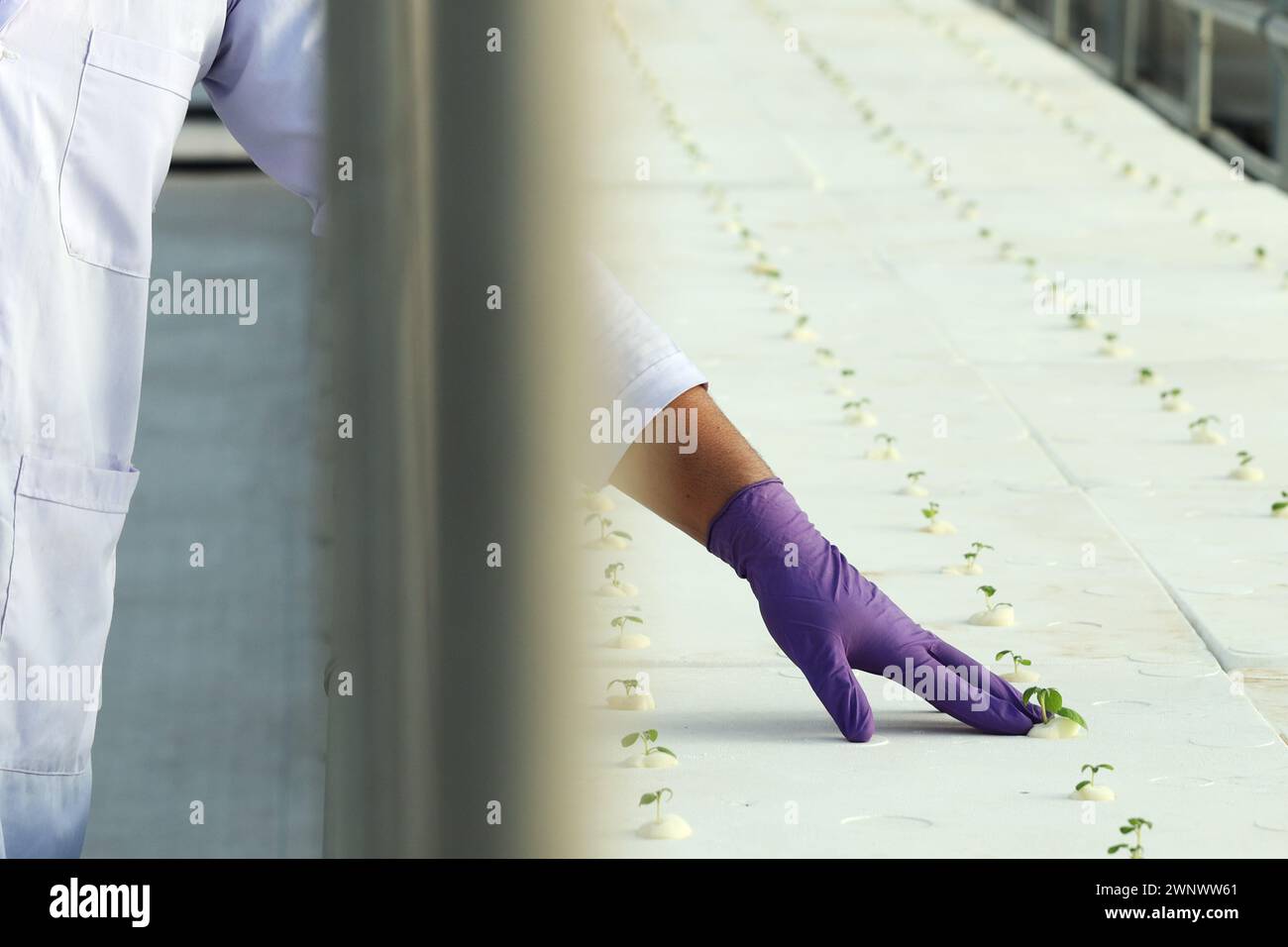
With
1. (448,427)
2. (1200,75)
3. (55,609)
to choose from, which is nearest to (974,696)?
(55,609)

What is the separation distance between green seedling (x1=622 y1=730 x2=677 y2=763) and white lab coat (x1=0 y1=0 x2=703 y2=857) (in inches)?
28.0

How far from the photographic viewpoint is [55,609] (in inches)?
70.7

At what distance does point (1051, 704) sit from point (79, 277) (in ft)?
4.90

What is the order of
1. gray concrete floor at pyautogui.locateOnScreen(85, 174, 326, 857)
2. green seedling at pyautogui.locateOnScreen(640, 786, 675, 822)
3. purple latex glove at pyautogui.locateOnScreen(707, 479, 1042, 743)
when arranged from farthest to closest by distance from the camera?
gray concrete floor at pyautogui.locateOnScreen(85, 174, 326, 857), purple latex glove at pyautogui.locateOnScreen(707, 479, 1042, 743), green seedling at pyautogui.locateOnScreen(640, 786, 675, 822)

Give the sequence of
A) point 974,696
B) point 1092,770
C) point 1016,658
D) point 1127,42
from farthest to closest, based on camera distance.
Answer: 1. point 1127,42
2. point 1016,658
3. point 974,696
4. point 1092,770

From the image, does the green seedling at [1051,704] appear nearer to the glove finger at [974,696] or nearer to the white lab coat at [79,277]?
the glove finger at [974,696]

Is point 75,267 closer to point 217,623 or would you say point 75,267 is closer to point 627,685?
point 627,685

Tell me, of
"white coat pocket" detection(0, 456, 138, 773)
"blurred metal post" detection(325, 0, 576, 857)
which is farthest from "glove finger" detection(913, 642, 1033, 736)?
"blurred metal post" detection(325, 0, 576, 857)

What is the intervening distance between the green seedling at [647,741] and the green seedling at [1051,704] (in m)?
0.55

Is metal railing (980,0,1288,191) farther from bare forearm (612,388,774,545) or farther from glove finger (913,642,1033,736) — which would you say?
bare forearm (612,388,774,545)

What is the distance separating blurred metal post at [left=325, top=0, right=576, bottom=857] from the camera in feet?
2.01

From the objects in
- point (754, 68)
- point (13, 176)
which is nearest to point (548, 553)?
point (13, 176)

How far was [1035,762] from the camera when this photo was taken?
8.42 feet
